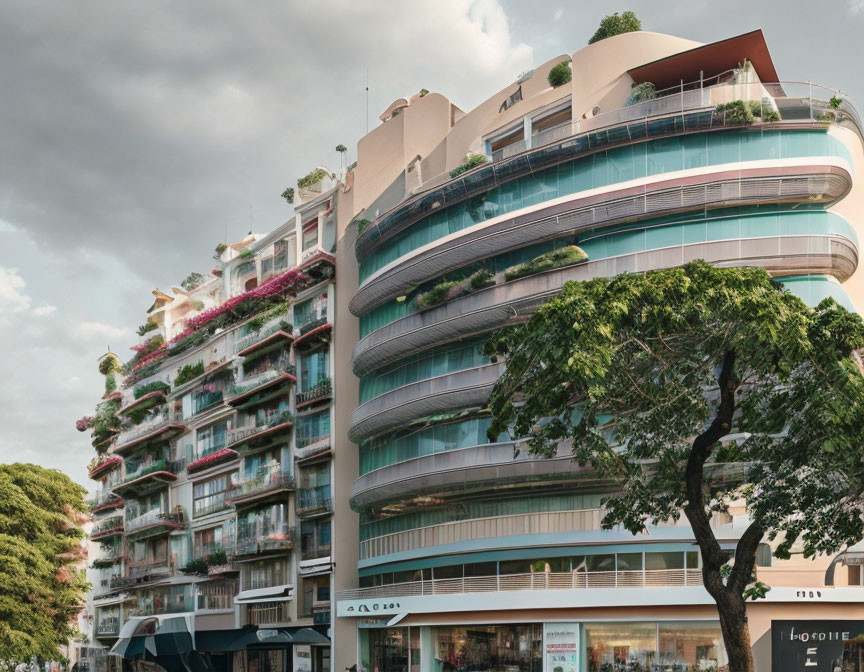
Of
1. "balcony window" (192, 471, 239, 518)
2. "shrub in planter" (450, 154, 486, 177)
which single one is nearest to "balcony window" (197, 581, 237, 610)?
"balcony window" (192, 471, 239, 518)

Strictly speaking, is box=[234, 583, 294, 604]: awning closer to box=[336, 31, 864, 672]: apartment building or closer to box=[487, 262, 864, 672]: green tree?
box=[336, 31, 864, 672]: apartment building

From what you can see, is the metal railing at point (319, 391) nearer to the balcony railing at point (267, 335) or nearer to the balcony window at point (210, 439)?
the balcony railing at point (267, 335)

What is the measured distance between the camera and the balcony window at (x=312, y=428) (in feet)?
187

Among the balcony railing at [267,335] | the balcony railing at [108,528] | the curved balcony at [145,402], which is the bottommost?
the balcony railing at [108,528]

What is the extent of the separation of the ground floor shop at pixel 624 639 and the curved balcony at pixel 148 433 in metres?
32.3

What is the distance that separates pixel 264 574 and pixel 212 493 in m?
10.1

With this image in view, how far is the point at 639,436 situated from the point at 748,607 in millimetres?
15120

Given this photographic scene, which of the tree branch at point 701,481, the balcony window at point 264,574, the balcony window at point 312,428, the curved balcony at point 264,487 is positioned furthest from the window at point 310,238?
the tree branch at point 701,481

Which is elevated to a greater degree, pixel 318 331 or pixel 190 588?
pixel 318 331

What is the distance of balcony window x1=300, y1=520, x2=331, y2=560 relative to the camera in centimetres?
5578

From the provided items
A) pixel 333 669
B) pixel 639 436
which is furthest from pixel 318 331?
pixel 639 436

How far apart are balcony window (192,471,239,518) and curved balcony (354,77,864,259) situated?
2950 centimetres

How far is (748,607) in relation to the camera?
37.6m

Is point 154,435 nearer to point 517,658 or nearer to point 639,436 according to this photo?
point 517,658
